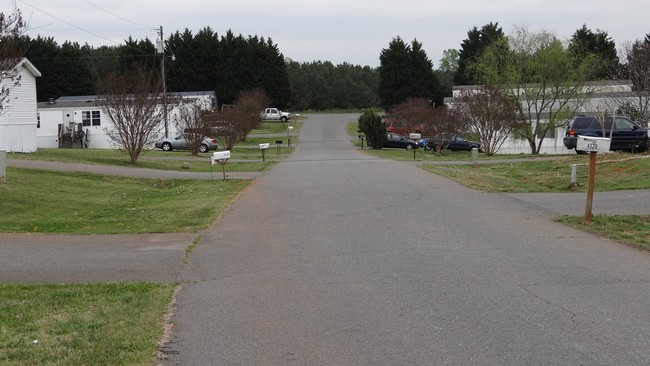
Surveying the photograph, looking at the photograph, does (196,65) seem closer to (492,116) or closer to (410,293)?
(492,116)

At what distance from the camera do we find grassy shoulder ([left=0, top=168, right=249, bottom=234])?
14530mm

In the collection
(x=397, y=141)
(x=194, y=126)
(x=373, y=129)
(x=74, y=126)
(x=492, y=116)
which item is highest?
(x=492, y=116)

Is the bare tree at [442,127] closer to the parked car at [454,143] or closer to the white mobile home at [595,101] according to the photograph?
the parked car at [454,143]

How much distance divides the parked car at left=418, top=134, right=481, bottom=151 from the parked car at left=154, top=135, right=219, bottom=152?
1468 cm

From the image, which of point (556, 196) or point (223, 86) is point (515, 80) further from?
point (223, 86)

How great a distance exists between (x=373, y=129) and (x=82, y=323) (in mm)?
48879

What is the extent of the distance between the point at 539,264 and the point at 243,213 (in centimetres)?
785

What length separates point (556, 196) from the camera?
18.6 m

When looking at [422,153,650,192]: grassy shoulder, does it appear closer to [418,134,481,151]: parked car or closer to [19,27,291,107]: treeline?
[418,134,481,151]: parked car

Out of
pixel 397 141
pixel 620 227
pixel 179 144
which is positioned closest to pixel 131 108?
pixel 179 144

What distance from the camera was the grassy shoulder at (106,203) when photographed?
14.5 metres

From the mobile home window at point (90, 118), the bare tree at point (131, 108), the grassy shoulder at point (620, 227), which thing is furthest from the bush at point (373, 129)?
the grassy shoulder at point (620, 227)

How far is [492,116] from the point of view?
43312 millimetres

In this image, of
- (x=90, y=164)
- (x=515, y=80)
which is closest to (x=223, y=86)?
(x=515, y=80)
